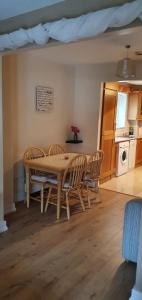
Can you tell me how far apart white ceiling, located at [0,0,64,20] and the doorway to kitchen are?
109 inches

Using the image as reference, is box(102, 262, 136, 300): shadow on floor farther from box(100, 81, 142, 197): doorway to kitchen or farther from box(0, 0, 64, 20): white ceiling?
box(0, 0, 64, 20): white ceiling

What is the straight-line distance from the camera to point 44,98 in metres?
4.46

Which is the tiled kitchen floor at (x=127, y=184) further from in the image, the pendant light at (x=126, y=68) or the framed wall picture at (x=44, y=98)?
the pendant light at (x=126, y=68)

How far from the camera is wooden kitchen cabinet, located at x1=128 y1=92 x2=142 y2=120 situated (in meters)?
6.57

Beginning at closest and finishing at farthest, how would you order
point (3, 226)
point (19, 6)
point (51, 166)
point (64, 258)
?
point (19, 6) < point (64, 258) < point (3, 226) < point (51, 166)

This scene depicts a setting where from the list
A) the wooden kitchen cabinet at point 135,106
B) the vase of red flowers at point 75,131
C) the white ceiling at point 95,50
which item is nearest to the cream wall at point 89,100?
the vase of red flowers at point 75,131

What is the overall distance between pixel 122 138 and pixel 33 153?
106 inches

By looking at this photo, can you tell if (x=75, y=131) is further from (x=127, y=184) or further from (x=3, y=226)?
(x=3, y=226)

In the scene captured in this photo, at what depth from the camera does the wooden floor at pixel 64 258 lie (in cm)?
216

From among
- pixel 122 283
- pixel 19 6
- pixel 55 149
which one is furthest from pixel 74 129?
pixel 122 283

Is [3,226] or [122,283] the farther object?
[3,226]

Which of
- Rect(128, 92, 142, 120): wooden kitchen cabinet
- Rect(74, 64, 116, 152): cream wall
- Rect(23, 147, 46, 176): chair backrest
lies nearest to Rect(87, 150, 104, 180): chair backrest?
Rect(23, 147, 46, 176): chair backrest

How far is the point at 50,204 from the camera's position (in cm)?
417

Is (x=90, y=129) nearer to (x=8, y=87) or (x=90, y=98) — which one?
(x=90, y=98)
